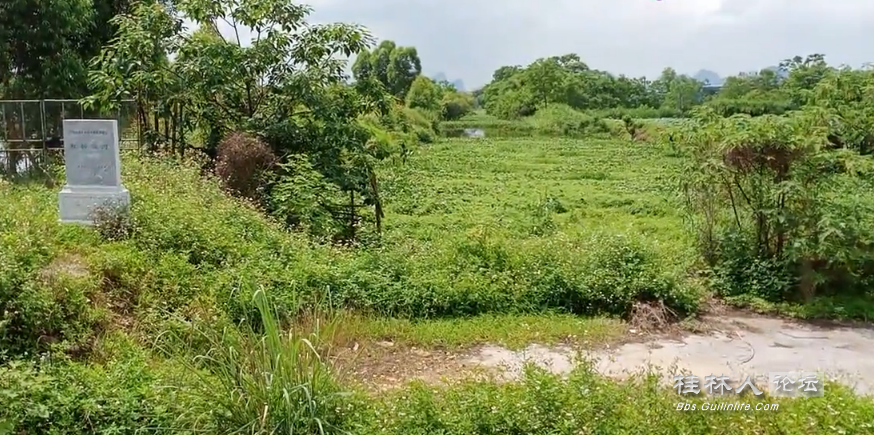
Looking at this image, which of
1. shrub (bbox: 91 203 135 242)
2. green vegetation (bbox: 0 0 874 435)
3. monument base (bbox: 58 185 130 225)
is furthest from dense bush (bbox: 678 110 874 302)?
monument base (bbox: 58 185 130 225)

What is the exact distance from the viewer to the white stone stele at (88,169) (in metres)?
6.07

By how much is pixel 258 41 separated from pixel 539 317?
5071 millimetres

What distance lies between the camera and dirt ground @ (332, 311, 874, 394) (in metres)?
4.16

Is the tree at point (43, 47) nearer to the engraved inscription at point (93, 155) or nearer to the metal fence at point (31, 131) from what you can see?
the metal fence at point (31, 131)

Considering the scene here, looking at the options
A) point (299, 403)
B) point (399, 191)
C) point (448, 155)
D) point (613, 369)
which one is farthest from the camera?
point (448, 155)

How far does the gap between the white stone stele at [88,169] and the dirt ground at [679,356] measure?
299 centimetres

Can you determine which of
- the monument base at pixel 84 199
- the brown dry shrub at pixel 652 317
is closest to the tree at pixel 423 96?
the monument base at pixel 84 199

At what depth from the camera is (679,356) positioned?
181 inches

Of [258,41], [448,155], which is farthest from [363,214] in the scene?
[448,155]

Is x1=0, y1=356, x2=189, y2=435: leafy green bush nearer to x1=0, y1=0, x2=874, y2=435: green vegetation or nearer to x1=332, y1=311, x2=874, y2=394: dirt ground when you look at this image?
x1=0, y1=0, x2=874, y2=435: green vegetation

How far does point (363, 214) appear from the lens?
8617 mm

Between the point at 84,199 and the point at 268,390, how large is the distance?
394cm

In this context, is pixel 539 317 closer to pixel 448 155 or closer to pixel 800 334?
pixel 800 334

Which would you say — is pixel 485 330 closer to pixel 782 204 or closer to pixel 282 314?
pixel 282 314
